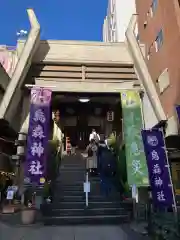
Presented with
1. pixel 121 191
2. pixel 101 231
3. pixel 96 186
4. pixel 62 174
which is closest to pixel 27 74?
pixel 62 174

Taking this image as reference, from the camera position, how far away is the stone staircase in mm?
9234

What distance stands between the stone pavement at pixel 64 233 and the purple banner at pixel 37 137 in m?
2.03

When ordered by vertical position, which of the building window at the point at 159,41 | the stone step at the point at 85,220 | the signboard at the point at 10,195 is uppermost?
the building window at the point at 159,41

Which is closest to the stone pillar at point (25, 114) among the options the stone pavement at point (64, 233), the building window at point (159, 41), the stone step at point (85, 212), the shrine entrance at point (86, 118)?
the shrine entrance at point (86, 118)

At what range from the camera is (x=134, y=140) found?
434 inches

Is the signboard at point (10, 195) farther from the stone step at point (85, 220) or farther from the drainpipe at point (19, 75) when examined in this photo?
the drainpipe at point (19, 75)

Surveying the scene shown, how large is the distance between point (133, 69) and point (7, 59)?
1147cm

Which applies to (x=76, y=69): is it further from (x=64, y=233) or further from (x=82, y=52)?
(x=64, y=233)

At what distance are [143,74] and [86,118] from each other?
8389 mm

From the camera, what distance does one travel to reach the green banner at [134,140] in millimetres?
10133

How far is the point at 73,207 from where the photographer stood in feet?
32.9

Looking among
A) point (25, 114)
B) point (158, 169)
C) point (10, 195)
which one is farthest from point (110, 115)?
point (10, 195)

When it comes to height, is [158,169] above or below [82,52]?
below

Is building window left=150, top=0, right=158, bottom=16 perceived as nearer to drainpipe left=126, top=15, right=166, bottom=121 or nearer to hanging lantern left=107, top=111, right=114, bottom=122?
drainpipe left=126, top=15, right=166, bottom=121
